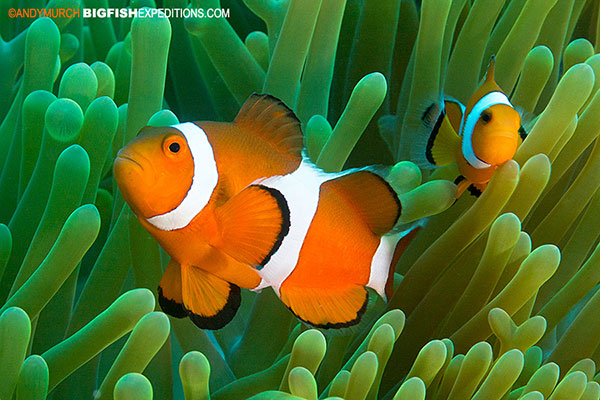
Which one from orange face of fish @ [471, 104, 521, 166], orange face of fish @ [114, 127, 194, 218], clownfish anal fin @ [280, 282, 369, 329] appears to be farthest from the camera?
orange face of fish @ [471, 104, 521, 166]

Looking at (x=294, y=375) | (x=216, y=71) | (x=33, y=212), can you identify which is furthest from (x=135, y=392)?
(x=216, y=71)

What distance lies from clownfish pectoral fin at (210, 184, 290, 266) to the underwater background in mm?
113

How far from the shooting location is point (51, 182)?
0.96m

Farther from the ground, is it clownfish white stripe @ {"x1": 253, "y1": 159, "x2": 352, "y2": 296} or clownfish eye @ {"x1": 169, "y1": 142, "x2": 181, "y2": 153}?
clownfish eye @ {"x1": 169, "y1": 142, "x2": 181, "y2": 153}

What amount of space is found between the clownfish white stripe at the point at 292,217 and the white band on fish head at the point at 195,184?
0.07 meters

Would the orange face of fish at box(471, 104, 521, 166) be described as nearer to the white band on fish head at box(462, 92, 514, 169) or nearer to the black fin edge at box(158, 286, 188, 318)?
the white band on fish head at box(462, 92, 514, 169)

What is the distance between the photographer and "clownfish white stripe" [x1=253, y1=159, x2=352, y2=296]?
82cm

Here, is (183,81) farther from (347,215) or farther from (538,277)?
(538,277)

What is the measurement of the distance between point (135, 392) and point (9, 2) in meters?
1.14

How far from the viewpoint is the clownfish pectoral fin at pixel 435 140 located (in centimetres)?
112

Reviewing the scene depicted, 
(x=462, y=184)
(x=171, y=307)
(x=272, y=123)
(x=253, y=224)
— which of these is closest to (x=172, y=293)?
(x=171, y=307)

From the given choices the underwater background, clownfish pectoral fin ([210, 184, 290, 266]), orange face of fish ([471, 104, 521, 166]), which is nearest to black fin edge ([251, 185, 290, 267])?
clownfish pectoral fin ([210, 184, 290, 266])

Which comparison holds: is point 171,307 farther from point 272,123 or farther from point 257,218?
point 272,123

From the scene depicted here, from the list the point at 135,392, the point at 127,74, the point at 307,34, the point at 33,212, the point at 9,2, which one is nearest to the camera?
the point at 135,392
